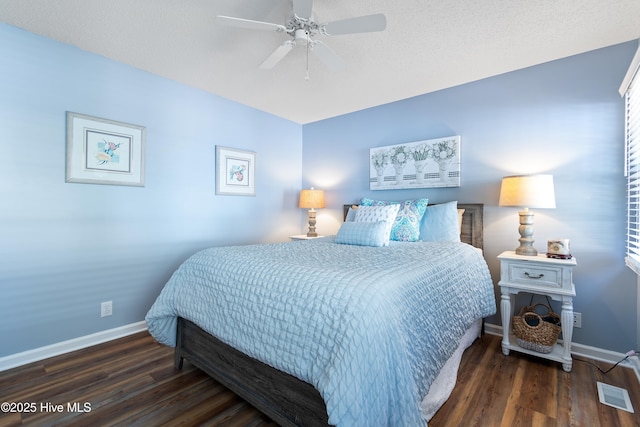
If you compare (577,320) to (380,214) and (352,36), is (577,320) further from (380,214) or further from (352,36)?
(352,36)

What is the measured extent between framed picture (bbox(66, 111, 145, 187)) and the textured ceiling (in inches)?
23.4

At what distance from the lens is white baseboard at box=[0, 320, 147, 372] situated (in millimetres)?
2064

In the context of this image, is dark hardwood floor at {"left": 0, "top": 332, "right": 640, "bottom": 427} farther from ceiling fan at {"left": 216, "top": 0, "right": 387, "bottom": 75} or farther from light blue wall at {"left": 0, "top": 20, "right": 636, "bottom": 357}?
ceiling fan at {"left": 216, "top": 0, "right": 387, "bottom": 75}

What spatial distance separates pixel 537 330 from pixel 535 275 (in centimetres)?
41

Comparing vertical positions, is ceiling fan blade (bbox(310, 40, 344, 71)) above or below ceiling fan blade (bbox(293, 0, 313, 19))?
below

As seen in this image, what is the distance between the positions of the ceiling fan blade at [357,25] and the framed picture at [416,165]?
1.71 m

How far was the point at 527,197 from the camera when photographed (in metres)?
2.25

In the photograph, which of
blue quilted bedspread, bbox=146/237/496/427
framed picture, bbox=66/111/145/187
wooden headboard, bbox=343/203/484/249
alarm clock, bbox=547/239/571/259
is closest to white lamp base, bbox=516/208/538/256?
alarm clock, bbox=547/239/571/259

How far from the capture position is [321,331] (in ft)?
3.85

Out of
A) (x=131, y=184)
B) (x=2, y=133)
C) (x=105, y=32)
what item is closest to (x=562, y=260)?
(x=131, y=184)

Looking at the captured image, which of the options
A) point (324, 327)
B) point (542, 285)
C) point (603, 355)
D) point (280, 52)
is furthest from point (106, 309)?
point (603, 355)

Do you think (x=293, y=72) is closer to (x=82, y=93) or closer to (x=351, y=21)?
(x=351, y=21)

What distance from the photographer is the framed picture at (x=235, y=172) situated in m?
3.35

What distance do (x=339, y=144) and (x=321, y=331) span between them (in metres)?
3.18
